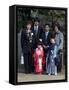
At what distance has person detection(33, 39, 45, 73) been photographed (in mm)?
3162

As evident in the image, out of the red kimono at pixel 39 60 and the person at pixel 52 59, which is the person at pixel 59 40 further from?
the red kimono at pixel 39 60

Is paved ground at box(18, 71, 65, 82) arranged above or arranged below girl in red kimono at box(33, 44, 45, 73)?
below

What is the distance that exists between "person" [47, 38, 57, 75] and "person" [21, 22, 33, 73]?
0.18 m

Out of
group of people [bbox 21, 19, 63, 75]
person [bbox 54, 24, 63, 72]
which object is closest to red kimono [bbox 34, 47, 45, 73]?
group of people [bbox 21, 19, 63, 75]

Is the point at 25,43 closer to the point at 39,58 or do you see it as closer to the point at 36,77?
the point at 39,58

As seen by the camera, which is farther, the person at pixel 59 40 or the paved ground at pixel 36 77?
the person at pixel 59 40

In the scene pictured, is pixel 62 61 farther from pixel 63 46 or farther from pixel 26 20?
pixel 26 20

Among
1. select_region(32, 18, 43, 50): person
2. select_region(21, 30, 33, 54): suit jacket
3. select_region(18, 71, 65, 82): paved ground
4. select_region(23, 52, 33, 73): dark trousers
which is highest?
select_region(32, 18, 43, 50): person

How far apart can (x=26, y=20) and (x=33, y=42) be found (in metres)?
0.19

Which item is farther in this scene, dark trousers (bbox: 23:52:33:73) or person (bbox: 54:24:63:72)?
person (bbox: 54:24:63:72)

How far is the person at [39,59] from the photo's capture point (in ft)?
10.4

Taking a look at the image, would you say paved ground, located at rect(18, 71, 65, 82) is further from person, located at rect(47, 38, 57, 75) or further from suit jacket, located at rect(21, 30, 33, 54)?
suit jacket, located at rect(21, 30, 33, 54)

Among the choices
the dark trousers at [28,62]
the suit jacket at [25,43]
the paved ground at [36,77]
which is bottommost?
the paved ground at [36,77]

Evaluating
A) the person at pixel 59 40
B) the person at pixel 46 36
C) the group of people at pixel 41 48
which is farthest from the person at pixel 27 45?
the person at pixel 59 40
